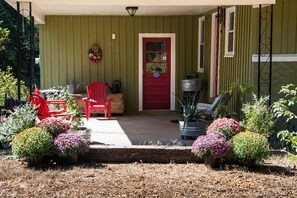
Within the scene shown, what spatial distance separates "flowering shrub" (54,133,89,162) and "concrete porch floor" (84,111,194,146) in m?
1.11

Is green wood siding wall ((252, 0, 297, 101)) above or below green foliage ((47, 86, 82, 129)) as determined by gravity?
above

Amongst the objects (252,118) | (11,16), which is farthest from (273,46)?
(11,16)

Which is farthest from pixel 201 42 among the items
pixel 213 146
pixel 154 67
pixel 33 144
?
pixel 33 144

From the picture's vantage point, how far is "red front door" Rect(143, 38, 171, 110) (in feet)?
33.9

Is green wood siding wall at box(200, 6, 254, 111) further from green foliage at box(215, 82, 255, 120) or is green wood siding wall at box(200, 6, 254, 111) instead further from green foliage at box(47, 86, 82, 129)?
green foliage at box(47, 86, 82, 129)

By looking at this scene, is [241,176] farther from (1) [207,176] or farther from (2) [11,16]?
(2) [11,16]

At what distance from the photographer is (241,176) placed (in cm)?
478

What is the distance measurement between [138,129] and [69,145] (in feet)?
9.11

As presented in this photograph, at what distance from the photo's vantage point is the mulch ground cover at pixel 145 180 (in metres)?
4.27

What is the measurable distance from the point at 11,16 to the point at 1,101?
9.06 meters

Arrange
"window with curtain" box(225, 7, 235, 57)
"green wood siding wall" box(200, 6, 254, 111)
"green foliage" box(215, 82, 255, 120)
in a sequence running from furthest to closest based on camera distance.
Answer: "window with curtain" box(225, 7, 235, 57), "green wood siding wall" box(200, 6, 254, 111), "green foliage" box(215, 82, 255, 120)

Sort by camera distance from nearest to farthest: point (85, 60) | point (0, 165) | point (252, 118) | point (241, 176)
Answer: point (241, 176), point (0, 165), point (252, 118), point (85, 60)

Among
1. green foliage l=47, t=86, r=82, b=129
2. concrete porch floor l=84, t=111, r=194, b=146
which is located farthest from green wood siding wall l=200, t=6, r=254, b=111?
green foliage l=47, t=86, r=82, b=129

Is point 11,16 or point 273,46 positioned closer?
point 273,46
